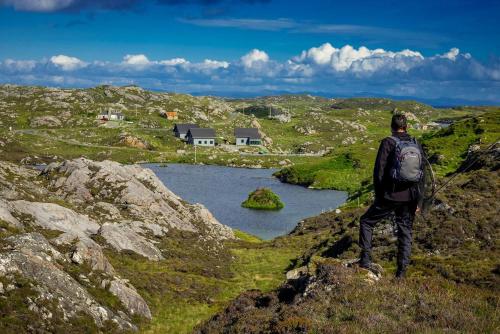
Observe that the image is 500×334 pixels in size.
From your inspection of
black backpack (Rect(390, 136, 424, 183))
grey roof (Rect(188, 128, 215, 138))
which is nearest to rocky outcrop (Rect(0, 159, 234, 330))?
black backpack (Rect(390, 136, 424, 183))

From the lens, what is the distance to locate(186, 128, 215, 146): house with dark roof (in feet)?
601

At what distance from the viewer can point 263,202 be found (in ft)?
319

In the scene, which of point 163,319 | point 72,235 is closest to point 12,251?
point 72,235

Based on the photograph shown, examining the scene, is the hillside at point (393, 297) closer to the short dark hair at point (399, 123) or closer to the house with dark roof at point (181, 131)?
the short dark hair at point (399, 123)

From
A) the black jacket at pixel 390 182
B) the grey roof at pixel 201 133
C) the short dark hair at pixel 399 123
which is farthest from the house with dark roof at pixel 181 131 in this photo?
the black jacket at pixel 390 182

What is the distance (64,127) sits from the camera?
650ft

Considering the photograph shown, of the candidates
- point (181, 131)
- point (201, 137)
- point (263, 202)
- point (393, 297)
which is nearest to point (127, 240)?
point (393, 297)

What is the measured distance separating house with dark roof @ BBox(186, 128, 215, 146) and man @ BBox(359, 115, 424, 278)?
552 ft

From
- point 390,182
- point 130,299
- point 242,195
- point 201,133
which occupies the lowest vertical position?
point 242,195

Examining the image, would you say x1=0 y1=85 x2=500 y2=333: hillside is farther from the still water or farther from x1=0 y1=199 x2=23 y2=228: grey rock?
the still water

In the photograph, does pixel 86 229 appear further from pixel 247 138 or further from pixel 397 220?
pixel 247 138

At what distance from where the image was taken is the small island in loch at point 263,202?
96875 millimetres

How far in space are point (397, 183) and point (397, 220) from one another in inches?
67.8

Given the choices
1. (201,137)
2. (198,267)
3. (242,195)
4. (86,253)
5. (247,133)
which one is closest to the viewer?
(86,253)
